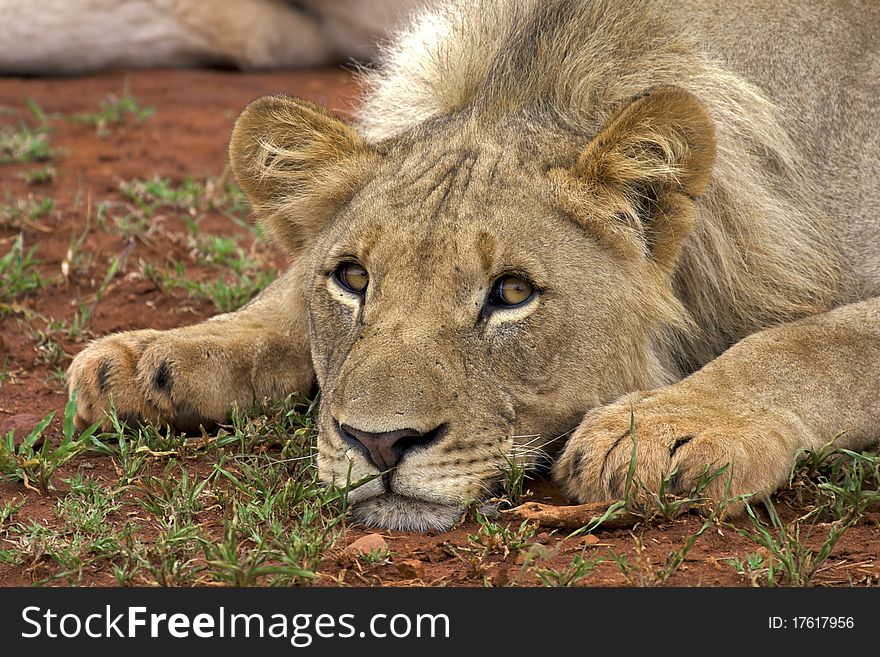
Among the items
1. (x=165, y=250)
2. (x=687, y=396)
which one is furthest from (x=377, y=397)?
(x=165, y=250)

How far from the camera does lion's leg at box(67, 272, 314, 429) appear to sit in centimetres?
439

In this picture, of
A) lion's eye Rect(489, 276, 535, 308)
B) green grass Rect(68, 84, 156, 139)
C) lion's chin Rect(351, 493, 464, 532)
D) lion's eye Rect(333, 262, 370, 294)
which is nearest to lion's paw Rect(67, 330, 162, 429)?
lion's eye Rect(333, 262, 370, 294)

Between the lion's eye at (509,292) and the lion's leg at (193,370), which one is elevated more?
the lion's eye at (509,292)

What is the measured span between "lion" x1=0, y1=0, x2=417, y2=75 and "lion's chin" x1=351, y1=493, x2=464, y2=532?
573 centimetres

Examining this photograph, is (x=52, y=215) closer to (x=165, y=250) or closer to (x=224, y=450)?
(x=165, y=250)

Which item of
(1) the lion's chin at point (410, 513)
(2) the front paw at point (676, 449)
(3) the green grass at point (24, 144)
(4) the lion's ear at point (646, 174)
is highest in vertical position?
(3) the green grass at point (24, 144)

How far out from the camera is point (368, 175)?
A: 13.9ft

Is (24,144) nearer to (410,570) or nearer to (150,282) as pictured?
(150,282)

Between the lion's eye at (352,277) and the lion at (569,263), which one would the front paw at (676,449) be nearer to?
the lion at (569,263)

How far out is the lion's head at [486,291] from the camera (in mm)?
3586

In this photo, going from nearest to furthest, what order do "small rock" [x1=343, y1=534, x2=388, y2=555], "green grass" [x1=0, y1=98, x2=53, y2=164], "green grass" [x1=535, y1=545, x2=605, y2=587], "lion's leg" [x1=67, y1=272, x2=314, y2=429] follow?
1. "green grass" [x1=535, y1=545, x2=605, y2=587]
2. "small rock" [x1=343, y1=534, x2=388, y2=555]
3. "lion's leg" [x1=67, y1=272, x2=314, y2=429]
4. "green grass" [x1=0, y1=98, x2=53, y2=164]

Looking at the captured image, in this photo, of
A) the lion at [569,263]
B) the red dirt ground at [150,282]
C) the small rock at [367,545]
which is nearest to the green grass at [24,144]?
the red dirt ground at [150,282]

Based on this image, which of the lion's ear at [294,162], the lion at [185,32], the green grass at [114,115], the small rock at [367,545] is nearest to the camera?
the small rock at [367,545]

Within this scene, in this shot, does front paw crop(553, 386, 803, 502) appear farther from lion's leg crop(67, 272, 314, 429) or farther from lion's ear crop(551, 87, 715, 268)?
lion's leg crop(67, 272, 314, 429)
